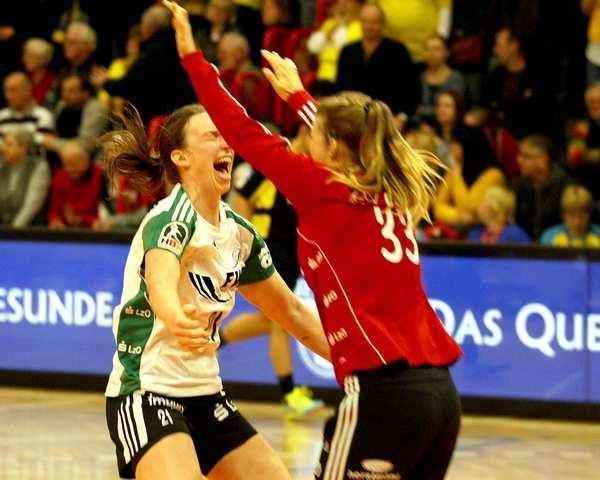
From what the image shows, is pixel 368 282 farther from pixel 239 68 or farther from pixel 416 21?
pixel 416 21

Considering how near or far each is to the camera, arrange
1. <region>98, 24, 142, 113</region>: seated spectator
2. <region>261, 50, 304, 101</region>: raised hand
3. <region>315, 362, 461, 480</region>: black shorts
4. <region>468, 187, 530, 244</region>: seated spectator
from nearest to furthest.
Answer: <region>315, 362, 461, 480</region>: black shorts
<region>261, 50, 304, 101</region>: raised hand
<region>468, 187, 530, 244</region>: seated spectator
<region>98, 24, 142, 113</region>: seated spectator

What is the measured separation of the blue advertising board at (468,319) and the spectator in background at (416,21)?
270 centimetres

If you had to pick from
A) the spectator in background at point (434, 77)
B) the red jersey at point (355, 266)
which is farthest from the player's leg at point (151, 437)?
the spectator in background at point (434, 77)

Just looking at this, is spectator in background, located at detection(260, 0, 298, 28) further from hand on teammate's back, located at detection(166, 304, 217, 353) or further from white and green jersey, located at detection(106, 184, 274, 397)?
hand on teammate's back, located at detection(166, 304, 217, 353)

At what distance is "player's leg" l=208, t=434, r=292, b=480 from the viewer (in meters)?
4.38

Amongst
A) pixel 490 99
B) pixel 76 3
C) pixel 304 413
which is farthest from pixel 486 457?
pixel 76 3

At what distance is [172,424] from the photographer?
14.0 ft

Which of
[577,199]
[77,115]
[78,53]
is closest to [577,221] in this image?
[577,199]

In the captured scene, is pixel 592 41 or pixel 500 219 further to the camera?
pixel 592 41

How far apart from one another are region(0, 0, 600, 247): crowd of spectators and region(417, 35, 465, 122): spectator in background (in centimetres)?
1

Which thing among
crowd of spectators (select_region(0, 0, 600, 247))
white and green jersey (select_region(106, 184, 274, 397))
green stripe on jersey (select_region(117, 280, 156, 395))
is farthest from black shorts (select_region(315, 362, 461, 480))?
crowd of spectators (select_region(0, 0, 600, 247))

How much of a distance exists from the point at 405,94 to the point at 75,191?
272 centimetres

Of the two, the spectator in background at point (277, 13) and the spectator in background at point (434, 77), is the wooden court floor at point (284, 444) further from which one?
the spectator in background at point (277, 13)

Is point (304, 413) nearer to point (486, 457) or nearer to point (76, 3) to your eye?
point (486, 457)
